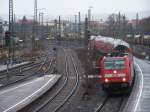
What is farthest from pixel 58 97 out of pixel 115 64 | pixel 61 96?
pixel 115 64

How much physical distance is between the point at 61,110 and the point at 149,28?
84.4 meters

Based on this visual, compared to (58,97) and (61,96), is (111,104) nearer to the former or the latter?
(58,97)

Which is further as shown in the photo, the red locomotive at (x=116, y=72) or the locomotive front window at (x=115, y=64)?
the locomotive front window at (x=115, y=64)

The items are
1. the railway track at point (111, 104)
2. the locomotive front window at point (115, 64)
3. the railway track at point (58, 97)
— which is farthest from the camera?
the locomotive front window at point (115, 64)

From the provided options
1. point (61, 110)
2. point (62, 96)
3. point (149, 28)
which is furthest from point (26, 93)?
point (149, 28)

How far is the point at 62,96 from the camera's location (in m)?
31.1

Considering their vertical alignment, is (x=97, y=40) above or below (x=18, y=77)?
above

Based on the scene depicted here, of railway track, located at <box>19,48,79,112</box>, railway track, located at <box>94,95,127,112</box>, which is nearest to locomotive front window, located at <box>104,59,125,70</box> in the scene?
railway track, located at <box>94,95,127,112</box>

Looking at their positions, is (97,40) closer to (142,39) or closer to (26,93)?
(26,93)

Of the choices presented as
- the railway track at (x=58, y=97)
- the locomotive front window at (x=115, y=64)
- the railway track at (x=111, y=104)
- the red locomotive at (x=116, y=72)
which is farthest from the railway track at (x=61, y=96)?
the locomotive front window at (x=115, y=64)

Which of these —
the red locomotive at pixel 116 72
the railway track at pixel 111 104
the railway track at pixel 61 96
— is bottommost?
the railway track at pixel 61 96

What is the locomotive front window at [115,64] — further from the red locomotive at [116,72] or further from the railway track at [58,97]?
the railway track at [58,97]

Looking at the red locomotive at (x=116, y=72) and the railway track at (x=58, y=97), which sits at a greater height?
the red locomotive at (x=116, y=72)

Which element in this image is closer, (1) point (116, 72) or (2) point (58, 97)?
(1) point (116, 72)
